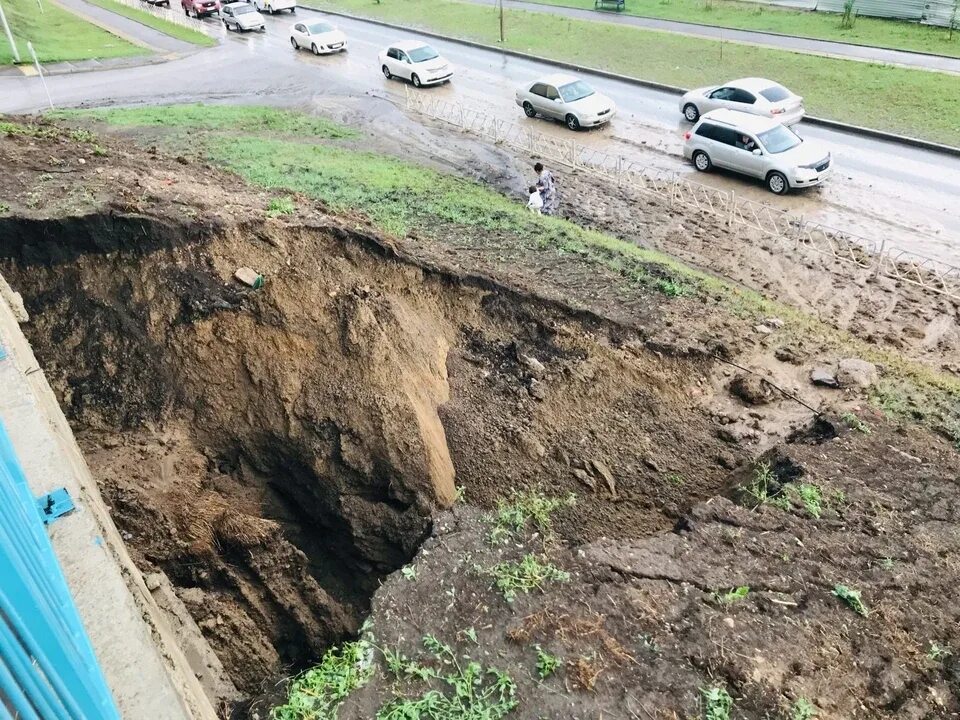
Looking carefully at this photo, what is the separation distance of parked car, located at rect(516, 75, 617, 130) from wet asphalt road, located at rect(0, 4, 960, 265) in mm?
411

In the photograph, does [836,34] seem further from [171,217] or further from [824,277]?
[171,217]

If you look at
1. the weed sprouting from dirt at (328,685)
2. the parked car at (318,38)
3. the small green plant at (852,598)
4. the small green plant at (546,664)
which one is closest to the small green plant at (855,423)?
the small green plant at (852,598)

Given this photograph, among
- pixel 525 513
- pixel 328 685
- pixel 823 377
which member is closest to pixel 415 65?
pixel 823 377

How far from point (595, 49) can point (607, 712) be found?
3000 cm

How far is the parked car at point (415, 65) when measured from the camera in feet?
84.3

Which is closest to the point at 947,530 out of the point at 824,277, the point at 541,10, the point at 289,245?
the point at 824,277

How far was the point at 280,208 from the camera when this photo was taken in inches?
442

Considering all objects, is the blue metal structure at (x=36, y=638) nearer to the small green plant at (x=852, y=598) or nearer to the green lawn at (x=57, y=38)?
the small green plant at (x=852, y=598)

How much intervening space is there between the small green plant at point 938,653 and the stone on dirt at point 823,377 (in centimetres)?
475

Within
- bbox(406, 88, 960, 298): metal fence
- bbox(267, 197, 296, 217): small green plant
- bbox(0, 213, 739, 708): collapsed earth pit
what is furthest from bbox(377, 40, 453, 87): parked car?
bbox(0, 213, 739, 708): collapsed earth pit

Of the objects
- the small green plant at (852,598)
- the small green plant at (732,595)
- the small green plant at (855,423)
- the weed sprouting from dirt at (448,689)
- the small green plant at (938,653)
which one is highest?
the weed sprouting from dirt at (448,689)

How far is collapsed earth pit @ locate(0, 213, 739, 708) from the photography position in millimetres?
8422

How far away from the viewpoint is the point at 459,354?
10.1 m

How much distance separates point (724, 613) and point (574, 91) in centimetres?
1903
